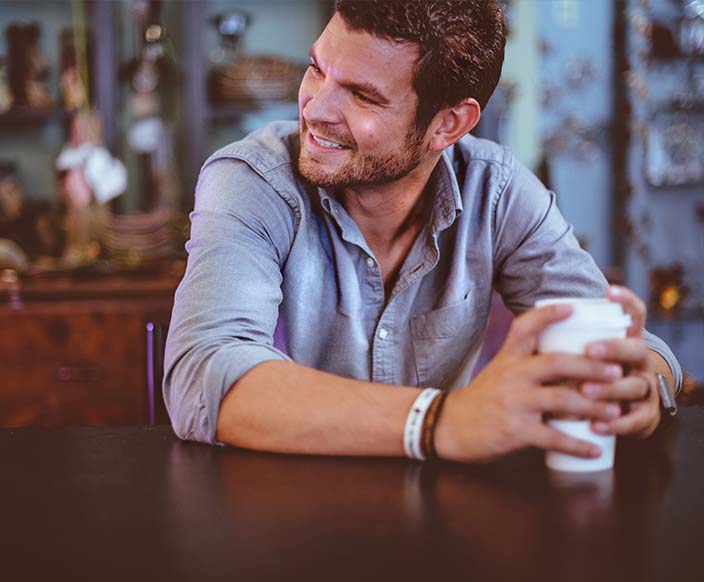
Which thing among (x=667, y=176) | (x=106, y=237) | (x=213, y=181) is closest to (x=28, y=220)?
(x=106, y=237)

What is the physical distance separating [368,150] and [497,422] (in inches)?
25.7

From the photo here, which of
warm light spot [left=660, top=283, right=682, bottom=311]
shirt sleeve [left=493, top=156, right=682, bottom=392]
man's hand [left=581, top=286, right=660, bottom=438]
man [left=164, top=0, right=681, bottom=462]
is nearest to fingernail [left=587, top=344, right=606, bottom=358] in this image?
man's hand [left=581, top=286, right=660, bottom=438]

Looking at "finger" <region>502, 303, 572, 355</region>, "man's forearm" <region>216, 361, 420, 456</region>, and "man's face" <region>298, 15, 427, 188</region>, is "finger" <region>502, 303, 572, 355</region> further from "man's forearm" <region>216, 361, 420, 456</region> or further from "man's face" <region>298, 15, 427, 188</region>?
"man's face" <region>298, 15, 427, 188</region>

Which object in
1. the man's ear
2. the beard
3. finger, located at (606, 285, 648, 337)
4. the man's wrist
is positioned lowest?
the man's wrist

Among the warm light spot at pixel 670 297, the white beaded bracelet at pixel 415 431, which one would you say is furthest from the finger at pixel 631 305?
the warm light spot at pixel 670 297

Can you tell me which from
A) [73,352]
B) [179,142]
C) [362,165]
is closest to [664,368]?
[362,165]

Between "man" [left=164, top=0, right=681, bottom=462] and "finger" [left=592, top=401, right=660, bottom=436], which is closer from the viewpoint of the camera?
"finger" [left=592, top=401, right=660, bottom=436]

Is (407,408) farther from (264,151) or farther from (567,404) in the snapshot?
(264,151)

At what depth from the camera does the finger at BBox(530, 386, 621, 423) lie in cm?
86

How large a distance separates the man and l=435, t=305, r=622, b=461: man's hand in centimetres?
5

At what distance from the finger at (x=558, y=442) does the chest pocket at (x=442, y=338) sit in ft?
2.08

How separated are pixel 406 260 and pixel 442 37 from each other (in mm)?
360

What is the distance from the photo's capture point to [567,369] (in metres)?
0.86

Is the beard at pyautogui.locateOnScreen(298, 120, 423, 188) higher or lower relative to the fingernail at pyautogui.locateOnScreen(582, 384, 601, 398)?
higher
